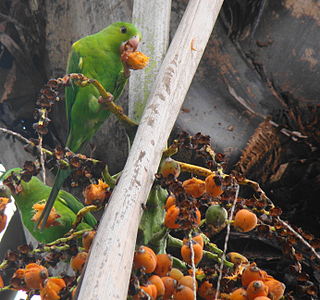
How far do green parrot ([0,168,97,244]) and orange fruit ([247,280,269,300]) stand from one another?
2.29 ft

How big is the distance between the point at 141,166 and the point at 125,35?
0.86 m

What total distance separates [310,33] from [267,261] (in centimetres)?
74

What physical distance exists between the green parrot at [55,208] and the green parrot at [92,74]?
189 millimetres

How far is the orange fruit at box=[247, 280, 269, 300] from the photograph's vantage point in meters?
0.91

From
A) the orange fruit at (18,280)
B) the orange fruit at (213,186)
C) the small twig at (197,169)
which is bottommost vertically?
the orange fruit at (18,280)

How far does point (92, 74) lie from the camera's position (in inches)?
79.4

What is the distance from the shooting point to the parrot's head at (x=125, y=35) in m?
1.40

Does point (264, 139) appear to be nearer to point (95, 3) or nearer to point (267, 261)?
point (267, 261)

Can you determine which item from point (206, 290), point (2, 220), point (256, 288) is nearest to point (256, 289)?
point (256, 288)

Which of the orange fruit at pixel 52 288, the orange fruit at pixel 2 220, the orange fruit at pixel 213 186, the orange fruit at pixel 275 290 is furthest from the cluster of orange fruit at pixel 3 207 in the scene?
the orange fruit at pixel 275 290

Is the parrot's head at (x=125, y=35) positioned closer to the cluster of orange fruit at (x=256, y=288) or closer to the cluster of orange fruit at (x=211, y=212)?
the cluster of orange fruit at (x=211, y=212)

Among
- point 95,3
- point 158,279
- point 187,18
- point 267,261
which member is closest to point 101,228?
point 158,279

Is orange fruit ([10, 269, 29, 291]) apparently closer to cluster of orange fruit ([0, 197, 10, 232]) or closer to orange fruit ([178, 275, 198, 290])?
cluster of orange fruit ([0, 197, 10, 232])

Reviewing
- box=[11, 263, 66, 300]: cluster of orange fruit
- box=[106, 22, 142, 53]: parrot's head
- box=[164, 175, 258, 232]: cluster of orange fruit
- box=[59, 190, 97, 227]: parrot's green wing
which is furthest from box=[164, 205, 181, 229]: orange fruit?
box=[59, 190, 97, 227]: parrot's green wing
